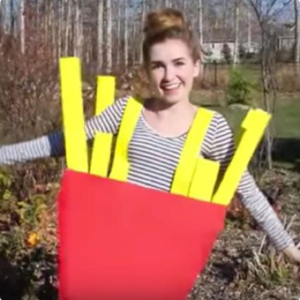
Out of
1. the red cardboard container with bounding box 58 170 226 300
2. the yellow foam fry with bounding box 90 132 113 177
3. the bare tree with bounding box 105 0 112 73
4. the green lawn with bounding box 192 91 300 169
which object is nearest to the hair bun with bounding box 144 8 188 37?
the yellow foam fry with bounding box 90 132 113 177

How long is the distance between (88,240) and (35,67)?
184 inches

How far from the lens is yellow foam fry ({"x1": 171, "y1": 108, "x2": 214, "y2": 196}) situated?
2.21 metres

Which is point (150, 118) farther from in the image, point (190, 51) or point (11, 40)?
point (11, 40)

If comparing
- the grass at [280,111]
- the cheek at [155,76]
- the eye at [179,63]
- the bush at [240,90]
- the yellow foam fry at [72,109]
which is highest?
the eye at [179,63]

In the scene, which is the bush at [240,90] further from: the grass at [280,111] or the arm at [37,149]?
the arm at [37,149]

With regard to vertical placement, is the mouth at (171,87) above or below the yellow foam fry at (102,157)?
above

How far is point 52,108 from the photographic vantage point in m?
6.63

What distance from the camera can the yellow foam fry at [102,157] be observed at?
7.40 ft

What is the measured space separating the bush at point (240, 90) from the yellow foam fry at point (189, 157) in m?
15.7

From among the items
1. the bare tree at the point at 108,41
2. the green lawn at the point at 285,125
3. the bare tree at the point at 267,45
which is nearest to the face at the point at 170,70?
the green lawn at the point at 285,125

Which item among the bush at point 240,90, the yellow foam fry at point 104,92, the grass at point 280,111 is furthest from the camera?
the bush at point 240,90

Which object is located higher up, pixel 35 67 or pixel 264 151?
pixel 35 67

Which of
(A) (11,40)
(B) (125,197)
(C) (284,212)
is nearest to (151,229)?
(B) (125,197)

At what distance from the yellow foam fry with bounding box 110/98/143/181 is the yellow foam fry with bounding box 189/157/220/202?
191 mm
